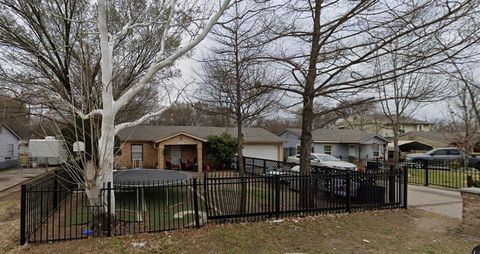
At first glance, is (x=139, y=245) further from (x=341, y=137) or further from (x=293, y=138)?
(x=341, y=137)

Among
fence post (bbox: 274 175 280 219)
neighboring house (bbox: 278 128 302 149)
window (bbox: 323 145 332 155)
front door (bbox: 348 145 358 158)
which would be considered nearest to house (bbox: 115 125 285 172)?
neighboring house (bbox: 278 128 302 149)

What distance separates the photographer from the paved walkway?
1002 cm

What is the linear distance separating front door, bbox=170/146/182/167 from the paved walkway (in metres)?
16.2

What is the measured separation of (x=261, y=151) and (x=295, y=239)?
21.2 meters

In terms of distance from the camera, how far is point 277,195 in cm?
835

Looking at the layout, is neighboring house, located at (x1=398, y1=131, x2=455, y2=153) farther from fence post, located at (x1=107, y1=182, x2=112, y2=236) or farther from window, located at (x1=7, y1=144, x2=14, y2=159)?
window, located at (x1=7, y1=144, x2=14, y2=159)

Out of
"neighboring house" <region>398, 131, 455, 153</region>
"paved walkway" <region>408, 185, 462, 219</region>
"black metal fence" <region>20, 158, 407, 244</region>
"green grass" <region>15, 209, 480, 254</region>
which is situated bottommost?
"paved walkway" <region>408, 185, 462, 219</region>

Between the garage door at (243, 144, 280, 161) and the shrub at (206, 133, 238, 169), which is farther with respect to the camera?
the garage door at (243, 144, 280, 161)

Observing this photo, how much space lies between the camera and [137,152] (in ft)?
80.1

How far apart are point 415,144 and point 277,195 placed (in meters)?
35.7

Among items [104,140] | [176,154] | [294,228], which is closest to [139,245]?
[104,140]

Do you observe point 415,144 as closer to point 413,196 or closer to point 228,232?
point 413,196

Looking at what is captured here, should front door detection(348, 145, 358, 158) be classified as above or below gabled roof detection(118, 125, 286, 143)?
below

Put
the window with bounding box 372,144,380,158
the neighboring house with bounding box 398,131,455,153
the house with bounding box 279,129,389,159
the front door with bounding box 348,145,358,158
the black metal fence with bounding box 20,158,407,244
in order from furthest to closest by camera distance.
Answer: the neighboring house with bounding box 398,131,455,153 < the window with bounding box 372,144,380,158 < the front door with bounding box 348,145,358,158 < the house with bounding box 279,129,389,159 < the black metal fence with bounding box 20,158,407,244
